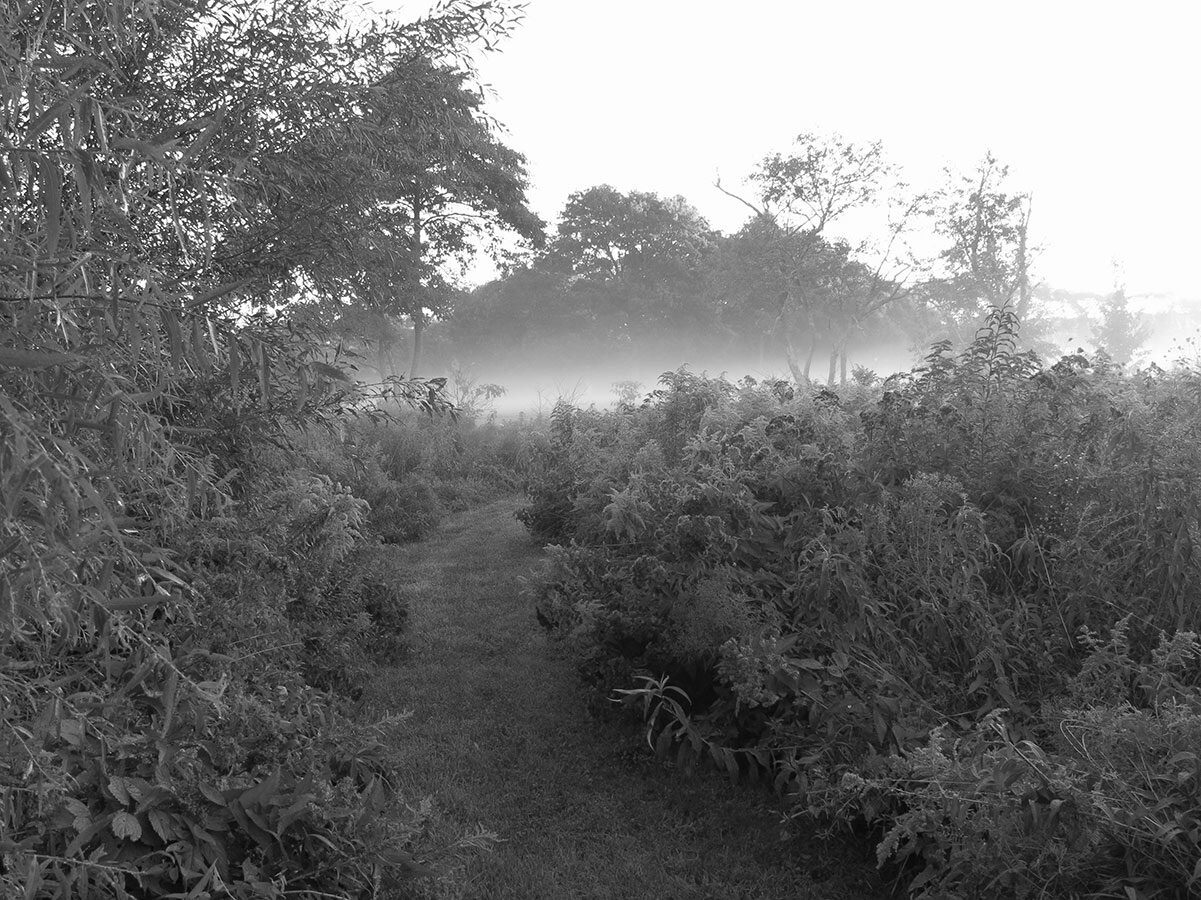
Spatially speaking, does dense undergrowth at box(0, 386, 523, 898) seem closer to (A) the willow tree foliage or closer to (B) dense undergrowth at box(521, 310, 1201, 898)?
(A) the willow tree foliage

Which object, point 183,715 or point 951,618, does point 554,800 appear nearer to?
point 183,715

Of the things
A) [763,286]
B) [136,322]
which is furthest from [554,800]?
[763,286]

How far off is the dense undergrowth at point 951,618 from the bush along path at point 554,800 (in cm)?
21

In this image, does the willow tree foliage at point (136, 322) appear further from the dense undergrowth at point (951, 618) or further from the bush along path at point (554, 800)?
the dense undergrowth at point (951, 618)

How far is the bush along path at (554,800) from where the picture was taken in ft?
11.0

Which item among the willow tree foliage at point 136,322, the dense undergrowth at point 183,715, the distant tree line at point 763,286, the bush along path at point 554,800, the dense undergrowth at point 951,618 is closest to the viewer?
the willow tree foliage at point 136,322

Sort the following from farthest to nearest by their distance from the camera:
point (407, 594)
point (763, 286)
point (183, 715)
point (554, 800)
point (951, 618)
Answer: point (763, 286), point (407, 594), point (554, 800), point (951, 618), point (183, 715)

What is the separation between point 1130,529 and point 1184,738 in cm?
134

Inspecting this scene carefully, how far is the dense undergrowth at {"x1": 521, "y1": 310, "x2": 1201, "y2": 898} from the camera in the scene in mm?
2453

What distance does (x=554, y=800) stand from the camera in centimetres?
405

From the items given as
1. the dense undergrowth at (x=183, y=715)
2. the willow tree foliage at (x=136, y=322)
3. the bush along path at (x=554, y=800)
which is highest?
the willow tree foliage at (x=136, y=322)

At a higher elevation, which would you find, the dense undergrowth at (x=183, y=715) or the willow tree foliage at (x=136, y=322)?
the willow tree foliage at (x=136, y=322)

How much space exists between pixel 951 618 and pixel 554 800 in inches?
79.1

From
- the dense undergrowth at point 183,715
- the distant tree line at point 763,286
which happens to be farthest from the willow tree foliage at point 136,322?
the distant tree line at point 763,286
